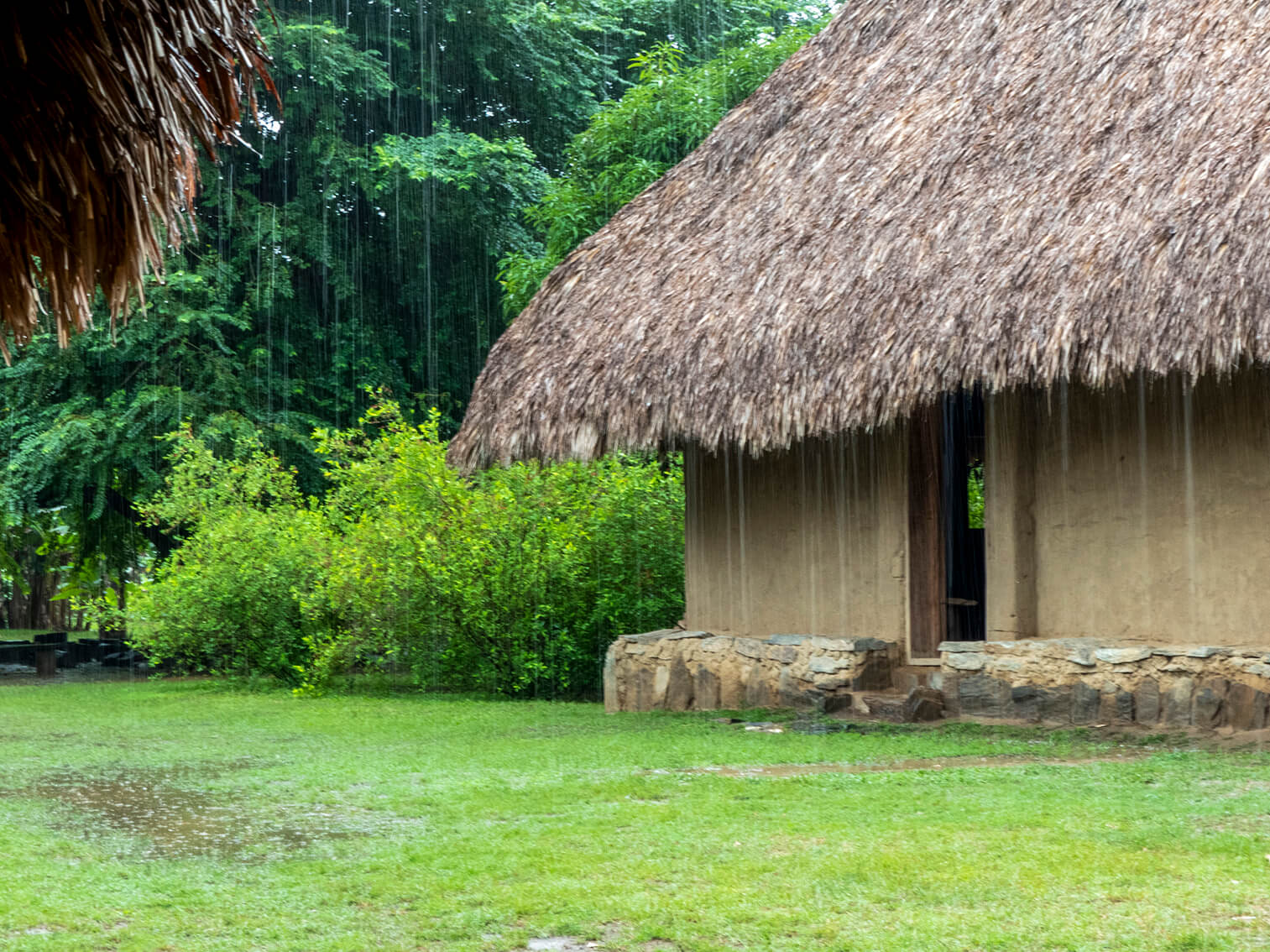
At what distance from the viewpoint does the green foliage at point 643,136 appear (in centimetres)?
1511

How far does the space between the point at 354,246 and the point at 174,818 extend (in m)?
13.8

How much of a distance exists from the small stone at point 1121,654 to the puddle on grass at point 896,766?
0.78 m

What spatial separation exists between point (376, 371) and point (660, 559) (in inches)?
304

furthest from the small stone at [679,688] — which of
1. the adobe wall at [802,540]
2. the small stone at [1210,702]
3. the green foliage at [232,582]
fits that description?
the green foliage at [232,582]

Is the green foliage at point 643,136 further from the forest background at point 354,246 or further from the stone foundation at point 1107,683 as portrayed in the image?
the stone foundation at point 1107,683

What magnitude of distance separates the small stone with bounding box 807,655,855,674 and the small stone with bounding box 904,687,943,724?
0.52m

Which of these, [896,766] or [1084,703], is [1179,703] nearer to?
[1084,703]

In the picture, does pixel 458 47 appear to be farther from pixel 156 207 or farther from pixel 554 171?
pixel 156 207

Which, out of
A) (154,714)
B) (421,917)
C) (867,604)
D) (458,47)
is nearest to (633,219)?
(867,604)

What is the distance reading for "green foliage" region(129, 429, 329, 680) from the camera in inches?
520

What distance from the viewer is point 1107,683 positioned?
7.46 m

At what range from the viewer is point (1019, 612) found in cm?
795

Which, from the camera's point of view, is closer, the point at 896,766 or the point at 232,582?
the point at 896,766

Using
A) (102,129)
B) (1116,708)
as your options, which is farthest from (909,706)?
(102,129)
